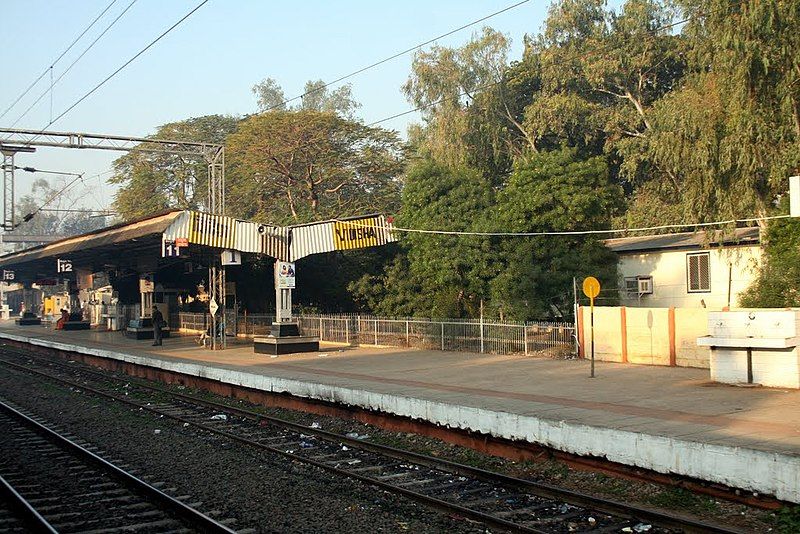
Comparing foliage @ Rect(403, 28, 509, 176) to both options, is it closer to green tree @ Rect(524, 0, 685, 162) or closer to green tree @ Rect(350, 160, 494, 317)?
green tree @ Rect(524, 0, 685, 162)

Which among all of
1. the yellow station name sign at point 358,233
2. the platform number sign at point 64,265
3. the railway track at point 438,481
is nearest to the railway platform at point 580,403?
the railway track at point 438,481

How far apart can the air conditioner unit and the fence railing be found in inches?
347

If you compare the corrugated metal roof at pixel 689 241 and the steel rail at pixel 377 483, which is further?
the corrugated metal roof at pixel 689 241

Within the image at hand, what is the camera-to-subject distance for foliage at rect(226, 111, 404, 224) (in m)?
46.7

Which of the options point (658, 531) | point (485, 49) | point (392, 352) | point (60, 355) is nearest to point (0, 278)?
point (60, 355)

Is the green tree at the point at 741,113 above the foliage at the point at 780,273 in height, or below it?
above

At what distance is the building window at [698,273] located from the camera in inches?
1162

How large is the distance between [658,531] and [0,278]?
61543mm

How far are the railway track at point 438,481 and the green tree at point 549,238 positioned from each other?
11125 mm

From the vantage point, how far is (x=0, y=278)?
6003cm

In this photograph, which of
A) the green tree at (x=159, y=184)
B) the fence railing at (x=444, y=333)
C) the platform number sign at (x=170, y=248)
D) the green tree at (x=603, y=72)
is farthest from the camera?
the green tree at (x=159, y=184)

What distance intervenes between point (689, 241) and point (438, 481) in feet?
73.8

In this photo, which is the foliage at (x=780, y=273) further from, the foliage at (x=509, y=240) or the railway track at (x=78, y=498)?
the railway track at (x=78, y=498)

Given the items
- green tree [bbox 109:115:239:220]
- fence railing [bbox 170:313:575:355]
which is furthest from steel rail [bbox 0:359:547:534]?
green tree [bbox 109:115:239:220]
